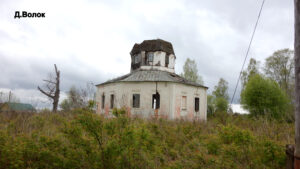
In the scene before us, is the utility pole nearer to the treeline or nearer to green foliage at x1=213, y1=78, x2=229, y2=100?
the treeline

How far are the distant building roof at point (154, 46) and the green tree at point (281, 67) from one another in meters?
16.1

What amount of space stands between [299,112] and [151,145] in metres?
2.90

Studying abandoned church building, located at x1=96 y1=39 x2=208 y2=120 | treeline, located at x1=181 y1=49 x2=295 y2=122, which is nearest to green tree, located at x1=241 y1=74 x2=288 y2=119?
treeline, located at x1=181 y1=49 x2=295 y2=122

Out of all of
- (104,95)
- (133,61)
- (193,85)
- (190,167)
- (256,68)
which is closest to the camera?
(190,167)

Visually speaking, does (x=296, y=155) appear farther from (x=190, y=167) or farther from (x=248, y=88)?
(x=248, y=88)

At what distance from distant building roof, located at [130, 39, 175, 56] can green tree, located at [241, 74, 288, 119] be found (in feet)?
33.6

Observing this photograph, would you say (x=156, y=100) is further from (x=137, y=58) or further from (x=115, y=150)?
(x=115, y=150)

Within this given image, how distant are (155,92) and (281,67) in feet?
69.1

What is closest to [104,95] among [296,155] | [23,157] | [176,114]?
[176,114]

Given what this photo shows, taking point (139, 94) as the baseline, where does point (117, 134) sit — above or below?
below

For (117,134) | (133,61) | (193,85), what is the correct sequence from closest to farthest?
(117,134), (193,85), (133,61)

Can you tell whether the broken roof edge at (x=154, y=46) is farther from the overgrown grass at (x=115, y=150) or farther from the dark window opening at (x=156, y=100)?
the overgrown grass at (x=115, y=150)

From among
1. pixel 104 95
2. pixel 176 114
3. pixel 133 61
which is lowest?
pixel 176 114

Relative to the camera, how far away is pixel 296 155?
2.25 metres
